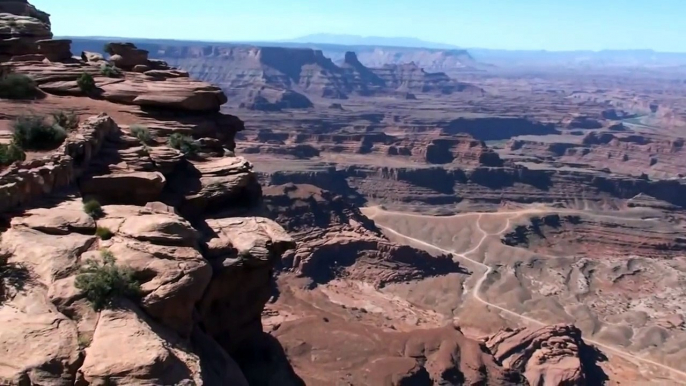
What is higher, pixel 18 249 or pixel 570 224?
pixel 18 249

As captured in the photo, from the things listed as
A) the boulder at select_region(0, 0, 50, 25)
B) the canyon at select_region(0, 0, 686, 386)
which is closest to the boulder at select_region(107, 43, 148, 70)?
the canyon at select_region(0, 0, 686, 386)

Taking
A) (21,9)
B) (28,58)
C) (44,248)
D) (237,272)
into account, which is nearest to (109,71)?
(28,58)

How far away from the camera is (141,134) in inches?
884

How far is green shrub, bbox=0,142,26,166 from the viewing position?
682 inches

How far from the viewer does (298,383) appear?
75.4ft

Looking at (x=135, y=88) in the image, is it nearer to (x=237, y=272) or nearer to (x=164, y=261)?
(x=237, y=272)

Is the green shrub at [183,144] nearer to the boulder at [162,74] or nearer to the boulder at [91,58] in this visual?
the boulder at [162,74]

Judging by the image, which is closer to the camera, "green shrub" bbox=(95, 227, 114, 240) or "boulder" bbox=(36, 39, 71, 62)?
"green shrub" bbox=(95, 227, 114, 240)

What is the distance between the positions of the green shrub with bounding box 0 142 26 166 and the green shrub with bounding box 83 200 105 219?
9.93 ft

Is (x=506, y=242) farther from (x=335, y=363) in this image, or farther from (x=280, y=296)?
(x=335, y=363)

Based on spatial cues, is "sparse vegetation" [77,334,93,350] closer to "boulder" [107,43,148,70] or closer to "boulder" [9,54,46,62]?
"boulder" [9,54,46,62]

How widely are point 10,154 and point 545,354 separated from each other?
36.3 m

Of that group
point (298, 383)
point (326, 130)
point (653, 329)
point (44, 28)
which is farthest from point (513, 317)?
point (326, 130)

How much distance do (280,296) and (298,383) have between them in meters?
27.3
